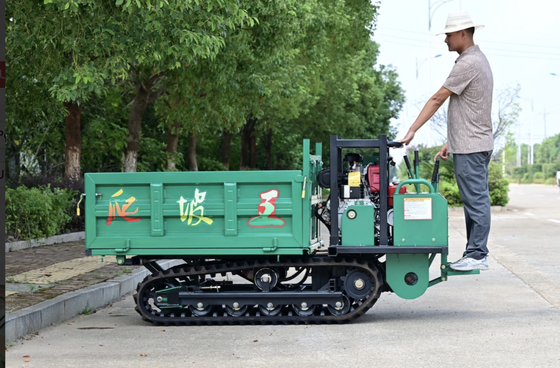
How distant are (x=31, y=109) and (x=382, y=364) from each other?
1256cm

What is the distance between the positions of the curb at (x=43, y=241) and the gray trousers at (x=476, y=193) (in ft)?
29.6

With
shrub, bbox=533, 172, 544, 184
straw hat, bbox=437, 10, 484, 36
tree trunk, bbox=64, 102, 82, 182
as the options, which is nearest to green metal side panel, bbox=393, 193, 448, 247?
straw hat, bbox=437, 10, 484, 36

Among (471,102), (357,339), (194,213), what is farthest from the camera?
(471,102)

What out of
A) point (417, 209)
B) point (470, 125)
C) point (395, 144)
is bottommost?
point (417, 209)

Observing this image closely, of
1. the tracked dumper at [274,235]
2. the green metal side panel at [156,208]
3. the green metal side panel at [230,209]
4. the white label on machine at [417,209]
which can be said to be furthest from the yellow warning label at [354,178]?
the green metal side panel at [156,208]

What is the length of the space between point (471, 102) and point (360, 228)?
5.17ft

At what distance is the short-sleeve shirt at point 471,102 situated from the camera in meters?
7.93

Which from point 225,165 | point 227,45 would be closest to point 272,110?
point 225,165

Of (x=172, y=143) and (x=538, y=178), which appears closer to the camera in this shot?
(x=172, y=143)

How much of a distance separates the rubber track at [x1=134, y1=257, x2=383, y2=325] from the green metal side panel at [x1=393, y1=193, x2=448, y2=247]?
0.49 metres

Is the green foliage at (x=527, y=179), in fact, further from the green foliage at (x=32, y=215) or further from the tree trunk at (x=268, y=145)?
the green foliage at (x=32, y=215)

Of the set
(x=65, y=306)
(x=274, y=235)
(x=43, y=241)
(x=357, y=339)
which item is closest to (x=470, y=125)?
(x=274, y=235)

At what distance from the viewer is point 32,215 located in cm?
1579

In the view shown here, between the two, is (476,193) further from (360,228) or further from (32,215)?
(32,215)
